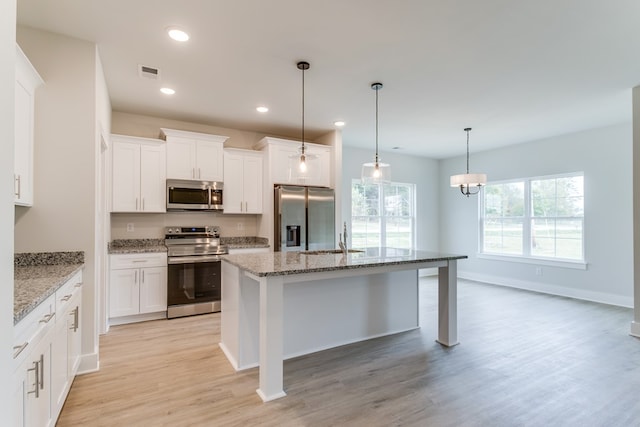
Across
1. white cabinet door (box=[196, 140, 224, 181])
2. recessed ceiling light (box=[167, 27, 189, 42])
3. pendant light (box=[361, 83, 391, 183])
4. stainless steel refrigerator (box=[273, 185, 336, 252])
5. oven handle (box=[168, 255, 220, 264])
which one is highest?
recessed ceiling light (box=[167, 27, 189, 42])

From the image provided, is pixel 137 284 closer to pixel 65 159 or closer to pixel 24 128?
pixel 65 159

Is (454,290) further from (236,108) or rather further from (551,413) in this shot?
(236,108)

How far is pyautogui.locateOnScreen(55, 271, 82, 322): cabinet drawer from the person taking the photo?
197 cm

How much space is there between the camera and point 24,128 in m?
2.32

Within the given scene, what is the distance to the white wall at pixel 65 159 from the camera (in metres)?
2.52

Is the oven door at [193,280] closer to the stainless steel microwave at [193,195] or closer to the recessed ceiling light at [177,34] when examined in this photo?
the stainless steel microwave at [193,195]

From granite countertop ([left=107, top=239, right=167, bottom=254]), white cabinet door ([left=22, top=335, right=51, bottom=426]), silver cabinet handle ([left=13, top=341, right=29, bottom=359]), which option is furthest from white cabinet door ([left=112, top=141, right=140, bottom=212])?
silver cabinet handle ([left=13, top=341, right=29, bottom=359])

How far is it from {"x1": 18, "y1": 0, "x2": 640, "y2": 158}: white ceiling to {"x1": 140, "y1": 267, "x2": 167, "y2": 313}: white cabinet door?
213 cm

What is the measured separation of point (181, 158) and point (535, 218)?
6.16 metres

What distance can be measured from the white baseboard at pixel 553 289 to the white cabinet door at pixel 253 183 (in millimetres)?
4904

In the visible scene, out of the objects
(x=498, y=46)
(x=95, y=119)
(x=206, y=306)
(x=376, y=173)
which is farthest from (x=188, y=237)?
(x=498, y=46)

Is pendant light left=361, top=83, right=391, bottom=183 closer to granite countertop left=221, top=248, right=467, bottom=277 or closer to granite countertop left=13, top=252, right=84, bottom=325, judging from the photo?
granite countertop left=221, top=248, right=467, bottom=277

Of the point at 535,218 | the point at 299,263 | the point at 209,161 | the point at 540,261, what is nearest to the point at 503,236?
the point at 535,218

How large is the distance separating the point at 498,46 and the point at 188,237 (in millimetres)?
4388
